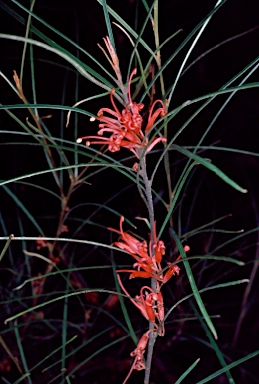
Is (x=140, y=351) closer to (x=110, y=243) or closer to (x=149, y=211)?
(x=149, y=211)

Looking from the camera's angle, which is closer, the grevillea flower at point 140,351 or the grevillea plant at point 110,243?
the grevillea flower at point 140,351

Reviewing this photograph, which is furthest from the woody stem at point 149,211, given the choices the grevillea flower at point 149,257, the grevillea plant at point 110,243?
the grevillea plant at point 110,243

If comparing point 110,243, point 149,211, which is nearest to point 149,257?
point 149,211

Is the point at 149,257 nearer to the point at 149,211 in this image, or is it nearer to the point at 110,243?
the point at 149,211

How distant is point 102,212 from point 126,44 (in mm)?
233

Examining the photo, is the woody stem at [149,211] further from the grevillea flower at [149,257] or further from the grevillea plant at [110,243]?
the grevillea plant at [110,243]

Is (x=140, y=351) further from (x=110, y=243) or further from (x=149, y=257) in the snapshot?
(x=110, y=243)

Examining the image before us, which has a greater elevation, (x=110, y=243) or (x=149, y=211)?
(x=149, y=211)

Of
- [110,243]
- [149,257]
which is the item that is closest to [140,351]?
[149,257]

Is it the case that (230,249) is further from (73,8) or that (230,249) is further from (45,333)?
(73,8)

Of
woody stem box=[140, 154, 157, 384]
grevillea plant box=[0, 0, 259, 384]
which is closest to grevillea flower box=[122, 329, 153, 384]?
woody stem box=[140, 154, 157, 384]

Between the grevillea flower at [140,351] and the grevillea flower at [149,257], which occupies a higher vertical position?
the grevillea flower at [149,257]

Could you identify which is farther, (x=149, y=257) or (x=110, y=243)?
(x=110, y=243)

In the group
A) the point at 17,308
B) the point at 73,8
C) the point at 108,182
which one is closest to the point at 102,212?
the point at 108,182
